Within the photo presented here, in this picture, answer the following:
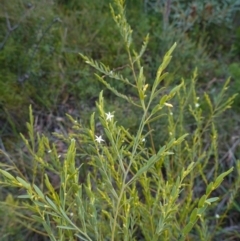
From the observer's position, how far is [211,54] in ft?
13.1

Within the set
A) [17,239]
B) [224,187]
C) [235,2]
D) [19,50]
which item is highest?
[235,2]

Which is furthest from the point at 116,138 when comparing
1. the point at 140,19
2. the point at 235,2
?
the point at 235,2

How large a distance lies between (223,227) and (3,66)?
56.4 inches

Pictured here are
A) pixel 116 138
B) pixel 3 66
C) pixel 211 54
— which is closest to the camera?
pixel 116 138

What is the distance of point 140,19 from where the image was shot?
3.94 m

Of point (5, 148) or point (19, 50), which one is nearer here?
point (5, 148)

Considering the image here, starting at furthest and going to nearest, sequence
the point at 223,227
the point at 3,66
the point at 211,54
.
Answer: the point at 211,54
the point at 3,66
the point at 223,227

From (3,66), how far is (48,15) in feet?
1.32

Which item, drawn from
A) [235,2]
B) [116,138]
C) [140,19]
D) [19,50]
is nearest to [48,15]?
[19,50]

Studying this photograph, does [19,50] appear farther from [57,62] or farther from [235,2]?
[235,2]

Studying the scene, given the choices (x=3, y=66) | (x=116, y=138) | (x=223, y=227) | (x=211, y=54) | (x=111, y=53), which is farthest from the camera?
(x=211, y=54)

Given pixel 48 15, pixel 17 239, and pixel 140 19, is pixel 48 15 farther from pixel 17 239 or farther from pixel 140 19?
pixel 17 239

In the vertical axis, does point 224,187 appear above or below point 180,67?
below

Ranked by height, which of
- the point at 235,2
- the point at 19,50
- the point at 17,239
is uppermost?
the point at 235,2
